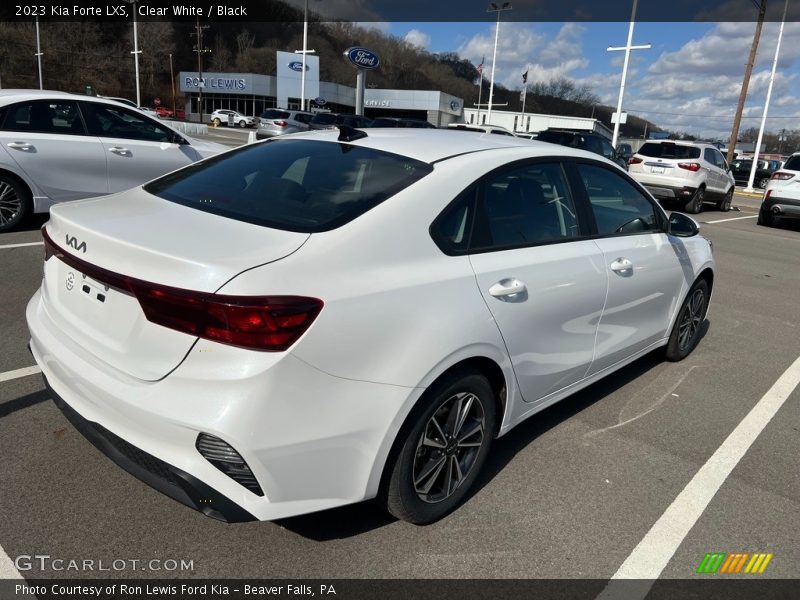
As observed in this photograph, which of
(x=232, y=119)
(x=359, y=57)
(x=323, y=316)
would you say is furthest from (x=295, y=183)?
(x=232, y=119)

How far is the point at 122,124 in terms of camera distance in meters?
7.78

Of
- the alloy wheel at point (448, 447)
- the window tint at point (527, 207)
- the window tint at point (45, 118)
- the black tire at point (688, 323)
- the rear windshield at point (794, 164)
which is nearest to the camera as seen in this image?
the alloy wheel at point (448, 447)

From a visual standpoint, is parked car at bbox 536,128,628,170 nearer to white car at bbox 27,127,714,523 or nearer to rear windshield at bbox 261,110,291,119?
white car at bbox 27,127,714,523

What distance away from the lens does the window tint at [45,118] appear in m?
6.94

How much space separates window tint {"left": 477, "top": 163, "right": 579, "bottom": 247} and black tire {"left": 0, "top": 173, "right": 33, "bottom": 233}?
646 centimetres

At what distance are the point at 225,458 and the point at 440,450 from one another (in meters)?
0.97

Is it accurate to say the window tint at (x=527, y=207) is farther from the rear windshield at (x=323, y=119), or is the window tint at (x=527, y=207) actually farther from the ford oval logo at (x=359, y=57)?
the rear windshield at (x=323, y=119)

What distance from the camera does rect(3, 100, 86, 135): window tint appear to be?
6941 mm

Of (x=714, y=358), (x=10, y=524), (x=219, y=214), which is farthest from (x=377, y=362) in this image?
(x=714, y=358)

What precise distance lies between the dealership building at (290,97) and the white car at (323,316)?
70699mm

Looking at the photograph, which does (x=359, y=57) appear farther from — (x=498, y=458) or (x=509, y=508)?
(x=509, y=508)

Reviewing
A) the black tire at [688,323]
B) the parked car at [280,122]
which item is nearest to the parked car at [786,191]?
the black tire at [688,323]

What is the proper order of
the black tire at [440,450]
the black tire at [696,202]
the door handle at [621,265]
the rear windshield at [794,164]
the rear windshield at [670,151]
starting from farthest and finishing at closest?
the black tire at [696,202] < the rear windshield at [670,151] < the rear windshield at [794,164] < the door handle at [621,265] < the black tire at [440,450]

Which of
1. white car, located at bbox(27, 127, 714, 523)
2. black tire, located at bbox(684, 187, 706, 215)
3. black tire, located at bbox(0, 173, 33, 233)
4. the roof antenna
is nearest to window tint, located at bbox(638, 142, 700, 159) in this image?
black tire, located at bbox(684, 187, 706, 215)
